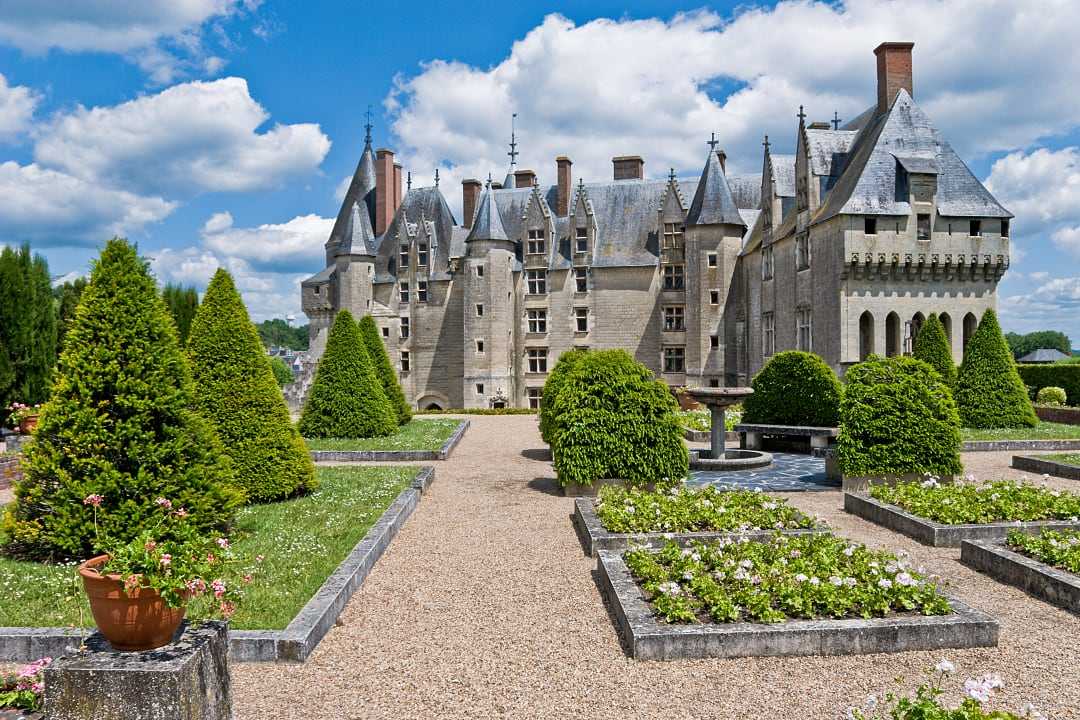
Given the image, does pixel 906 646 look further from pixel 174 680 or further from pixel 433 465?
pixel 433 465

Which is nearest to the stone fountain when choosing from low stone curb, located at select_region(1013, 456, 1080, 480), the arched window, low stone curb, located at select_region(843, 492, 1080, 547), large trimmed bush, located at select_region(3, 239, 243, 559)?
low stone curb, located at select_region(1013, 456, 1080, 480)

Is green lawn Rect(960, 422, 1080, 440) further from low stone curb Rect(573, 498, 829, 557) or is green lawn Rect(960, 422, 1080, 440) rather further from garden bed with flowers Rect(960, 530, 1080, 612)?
low stone curb Rect(573, 498, 829, 557)

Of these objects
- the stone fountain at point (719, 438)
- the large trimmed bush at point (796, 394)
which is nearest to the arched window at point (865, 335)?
the large trimmed bush at point (796, 394)

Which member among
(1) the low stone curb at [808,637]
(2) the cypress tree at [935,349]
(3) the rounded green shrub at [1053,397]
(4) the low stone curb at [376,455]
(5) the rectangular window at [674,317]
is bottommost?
(1) the low stone curb at [808,637]

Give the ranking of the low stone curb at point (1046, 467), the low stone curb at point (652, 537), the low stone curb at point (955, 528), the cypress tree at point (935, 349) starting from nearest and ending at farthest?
the low stone curb at point (652, 537) < the low stone curb at point (955, 528) < the low stone curb at point (1046, 467) < the cypress tree at point (935, 349)

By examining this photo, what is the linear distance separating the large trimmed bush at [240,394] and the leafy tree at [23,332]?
36.5ft

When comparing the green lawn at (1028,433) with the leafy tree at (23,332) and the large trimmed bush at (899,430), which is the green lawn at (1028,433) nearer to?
the large trimmed bush at (899,430)

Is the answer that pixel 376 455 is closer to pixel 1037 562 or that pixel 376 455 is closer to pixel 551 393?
pixel 551 393

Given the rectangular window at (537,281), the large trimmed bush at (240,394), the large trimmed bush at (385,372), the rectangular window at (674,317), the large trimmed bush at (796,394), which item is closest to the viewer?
the large trimmed bush at (240,394)

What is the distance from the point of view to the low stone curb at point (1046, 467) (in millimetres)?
12752

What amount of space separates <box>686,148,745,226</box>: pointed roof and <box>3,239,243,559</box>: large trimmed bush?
3022 centimetres

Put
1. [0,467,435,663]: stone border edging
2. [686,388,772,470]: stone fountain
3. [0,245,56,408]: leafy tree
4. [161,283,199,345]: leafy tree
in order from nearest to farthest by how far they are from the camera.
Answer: [0,467,435,663]: stone border edging → [686,388,772,470]: stone fountain → [0,245,56,408]: leafy tree → [161,283,199,345]: leafy tree

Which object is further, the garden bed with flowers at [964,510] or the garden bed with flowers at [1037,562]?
the garden bed with flowers at [964,510]

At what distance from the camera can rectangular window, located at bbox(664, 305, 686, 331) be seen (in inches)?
1454
